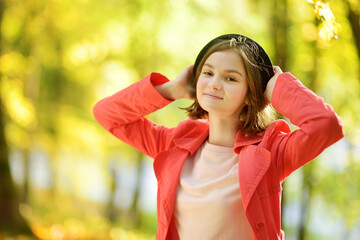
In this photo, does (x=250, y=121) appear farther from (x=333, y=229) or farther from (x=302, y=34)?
(x=333, y=229)

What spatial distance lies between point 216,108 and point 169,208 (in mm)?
542

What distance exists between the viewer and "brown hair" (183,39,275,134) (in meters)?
2.18

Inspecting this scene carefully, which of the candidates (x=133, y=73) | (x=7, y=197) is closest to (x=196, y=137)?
(x=7, y=197)

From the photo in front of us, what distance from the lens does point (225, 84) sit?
2.18 metres

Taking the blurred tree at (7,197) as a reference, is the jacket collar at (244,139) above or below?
above

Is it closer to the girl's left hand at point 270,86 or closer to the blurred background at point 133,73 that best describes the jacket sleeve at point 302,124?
the girl's left hand at point 270,86

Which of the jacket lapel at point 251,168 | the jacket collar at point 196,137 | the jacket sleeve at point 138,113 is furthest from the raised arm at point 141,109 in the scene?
the jacket lapel at point 251,168

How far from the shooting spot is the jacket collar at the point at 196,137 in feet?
7.24

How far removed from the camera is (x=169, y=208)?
7.35 feet

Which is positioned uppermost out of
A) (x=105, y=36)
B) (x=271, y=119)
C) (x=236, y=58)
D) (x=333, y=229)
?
(x=236, y=58)

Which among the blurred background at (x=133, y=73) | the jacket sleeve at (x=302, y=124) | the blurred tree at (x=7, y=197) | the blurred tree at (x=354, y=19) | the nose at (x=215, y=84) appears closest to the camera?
the jacket sleeve at (x=302, y=124)

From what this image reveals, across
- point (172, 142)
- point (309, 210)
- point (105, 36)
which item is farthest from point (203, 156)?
point (105, 36)

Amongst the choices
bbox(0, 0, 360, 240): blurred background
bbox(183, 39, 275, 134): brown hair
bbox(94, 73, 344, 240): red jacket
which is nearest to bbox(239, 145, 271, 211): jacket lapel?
bbox(94, 73, 344, 240): red jacket

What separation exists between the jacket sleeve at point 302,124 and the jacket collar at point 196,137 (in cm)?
13
